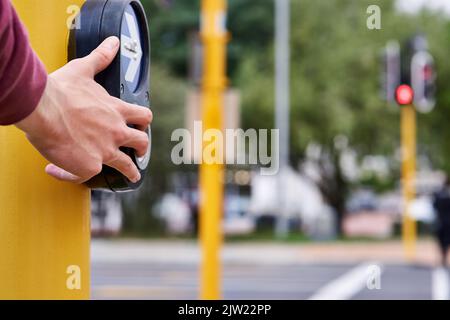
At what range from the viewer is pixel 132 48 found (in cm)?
168

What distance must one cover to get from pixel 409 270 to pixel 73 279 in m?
15.2

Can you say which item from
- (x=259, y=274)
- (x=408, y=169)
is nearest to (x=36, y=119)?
(x=259, y=274)

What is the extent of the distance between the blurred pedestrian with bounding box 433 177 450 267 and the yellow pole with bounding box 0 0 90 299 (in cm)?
1432

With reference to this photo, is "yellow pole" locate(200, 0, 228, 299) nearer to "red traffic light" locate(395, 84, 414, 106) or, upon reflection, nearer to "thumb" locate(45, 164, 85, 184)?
"thumb" locate(45, 164, 85, 184)

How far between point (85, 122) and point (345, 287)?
11766mm

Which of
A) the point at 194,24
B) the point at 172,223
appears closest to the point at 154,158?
the point at 172,223

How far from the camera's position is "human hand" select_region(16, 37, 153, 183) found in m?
1.36

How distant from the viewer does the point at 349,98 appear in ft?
86.2

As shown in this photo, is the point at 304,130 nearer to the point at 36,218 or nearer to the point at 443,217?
the point at 443,217

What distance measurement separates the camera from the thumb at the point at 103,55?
1515 mm

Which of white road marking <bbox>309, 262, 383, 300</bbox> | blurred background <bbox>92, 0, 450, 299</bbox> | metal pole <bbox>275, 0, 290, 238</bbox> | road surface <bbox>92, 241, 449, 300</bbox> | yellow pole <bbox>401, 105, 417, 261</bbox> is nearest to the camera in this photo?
white road marking <bbox>309, 262, 383, 300</bbox>

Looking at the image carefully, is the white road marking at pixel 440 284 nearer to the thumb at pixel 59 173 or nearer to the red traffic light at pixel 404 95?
the red traffic light at pixel 404 95

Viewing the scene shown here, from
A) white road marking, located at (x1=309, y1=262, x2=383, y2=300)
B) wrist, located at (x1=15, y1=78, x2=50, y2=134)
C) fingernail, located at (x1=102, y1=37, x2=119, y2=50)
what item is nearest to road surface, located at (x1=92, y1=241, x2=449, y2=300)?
white road marking, located at (x1=309, y1=262, x2=383, y2=300)
